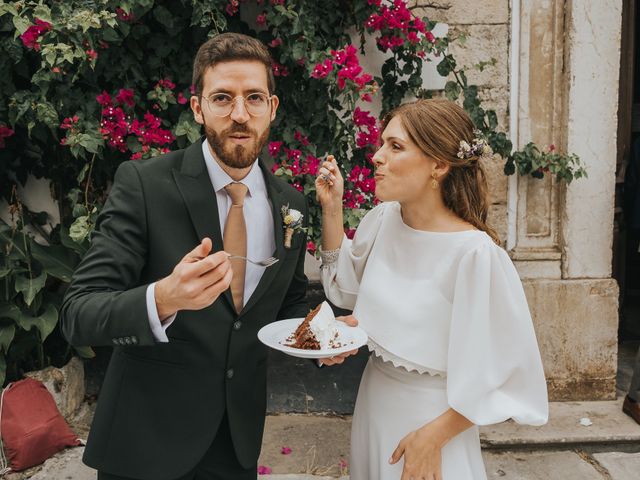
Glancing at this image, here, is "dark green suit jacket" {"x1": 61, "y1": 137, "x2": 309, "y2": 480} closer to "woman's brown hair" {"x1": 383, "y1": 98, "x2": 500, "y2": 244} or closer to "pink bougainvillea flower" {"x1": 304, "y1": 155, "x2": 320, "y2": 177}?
"woman's brown hair" {"x1": 383, "y1": 98, "x2": 500, "y2": 244}

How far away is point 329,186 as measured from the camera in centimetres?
232

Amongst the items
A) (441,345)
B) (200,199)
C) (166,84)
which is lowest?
(441,345)

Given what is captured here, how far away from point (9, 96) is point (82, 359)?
166 centimetres

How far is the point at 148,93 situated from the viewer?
12.2 feet

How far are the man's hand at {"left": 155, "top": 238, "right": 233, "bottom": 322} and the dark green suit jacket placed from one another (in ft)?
1.31

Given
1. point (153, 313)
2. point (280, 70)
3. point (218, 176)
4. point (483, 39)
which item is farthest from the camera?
point (483, 39)

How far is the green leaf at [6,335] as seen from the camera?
3492mm

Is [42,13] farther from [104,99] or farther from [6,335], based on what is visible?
[6,335]

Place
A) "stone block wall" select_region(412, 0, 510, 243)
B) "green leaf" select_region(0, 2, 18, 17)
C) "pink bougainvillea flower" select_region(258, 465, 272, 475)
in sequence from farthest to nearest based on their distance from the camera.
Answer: "stone block wall" select_region(412, 0, 510, 243) < "pink bougainvillea flower" select_region(258, 465, 272, 475) < "green leaf" select_region(0, 2, 18, 17)

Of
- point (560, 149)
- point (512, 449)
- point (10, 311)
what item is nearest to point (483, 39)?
point (560, 149)

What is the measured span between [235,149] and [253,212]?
24cm

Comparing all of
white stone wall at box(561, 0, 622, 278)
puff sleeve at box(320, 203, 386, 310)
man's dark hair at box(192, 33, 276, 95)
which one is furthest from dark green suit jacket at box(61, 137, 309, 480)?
white stone wall at box(561, 0, 622, 278)

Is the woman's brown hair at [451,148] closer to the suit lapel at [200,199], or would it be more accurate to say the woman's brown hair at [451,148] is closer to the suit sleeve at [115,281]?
the suit lapel at [200,199]

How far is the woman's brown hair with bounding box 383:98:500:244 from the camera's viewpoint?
2.01 m
